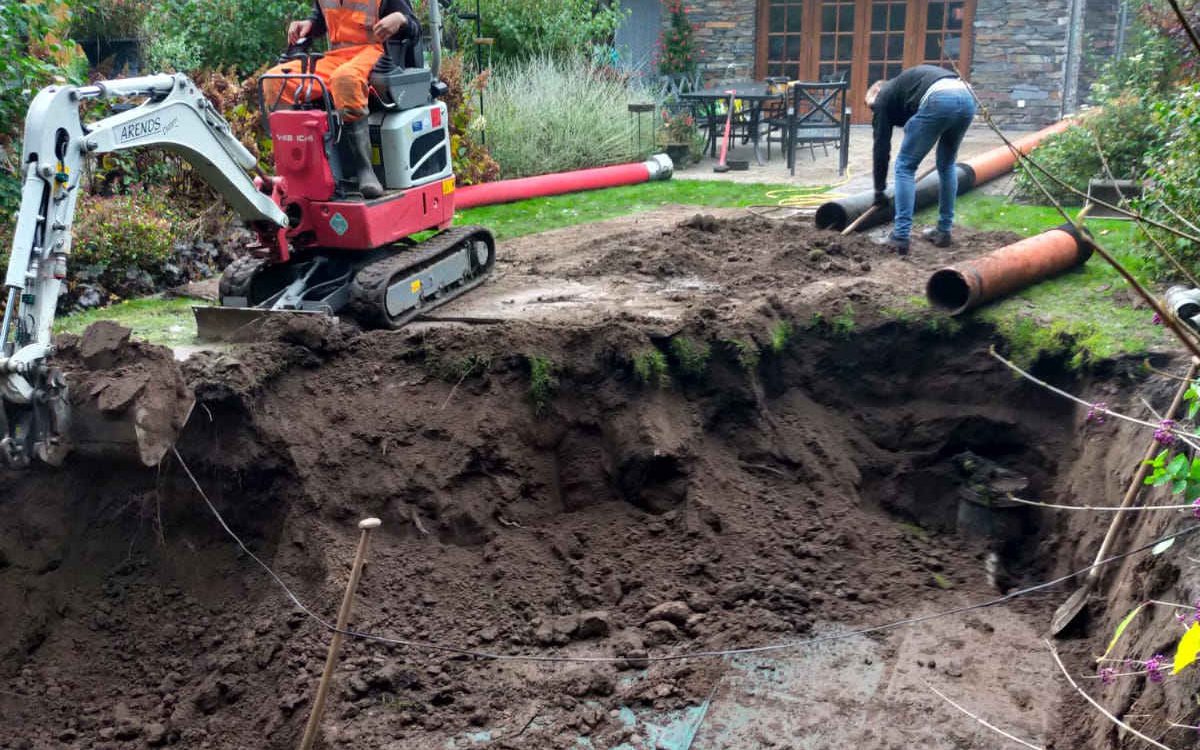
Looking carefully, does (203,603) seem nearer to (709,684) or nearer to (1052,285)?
(709,684)

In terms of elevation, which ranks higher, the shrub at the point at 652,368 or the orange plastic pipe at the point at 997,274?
the orange plastic pipe at the point at 997,274

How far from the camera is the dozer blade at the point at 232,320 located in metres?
6.75

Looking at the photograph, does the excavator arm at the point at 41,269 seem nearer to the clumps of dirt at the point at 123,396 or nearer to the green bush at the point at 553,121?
the clumps of dirt at the point at 123,396

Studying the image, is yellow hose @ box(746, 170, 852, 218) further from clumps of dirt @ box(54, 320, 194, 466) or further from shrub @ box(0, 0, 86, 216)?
clumps of dirt @ box(54, 320, 194, 466)

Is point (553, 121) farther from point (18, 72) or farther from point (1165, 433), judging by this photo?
point (1165, 433)

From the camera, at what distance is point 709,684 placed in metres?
5.25

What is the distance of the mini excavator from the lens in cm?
517

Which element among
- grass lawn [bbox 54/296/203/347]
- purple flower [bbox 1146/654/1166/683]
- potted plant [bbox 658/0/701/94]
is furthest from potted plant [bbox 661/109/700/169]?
purple flower [bbox 1146/654/1166/683]

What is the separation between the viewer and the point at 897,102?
943 cm

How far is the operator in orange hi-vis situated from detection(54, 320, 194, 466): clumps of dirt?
2.40m

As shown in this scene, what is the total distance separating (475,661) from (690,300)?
10.8ft

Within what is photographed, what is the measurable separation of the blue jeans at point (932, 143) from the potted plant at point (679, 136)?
6.64 m

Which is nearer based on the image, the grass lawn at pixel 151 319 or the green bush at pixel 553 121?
the grass lawn at pixel 151 319

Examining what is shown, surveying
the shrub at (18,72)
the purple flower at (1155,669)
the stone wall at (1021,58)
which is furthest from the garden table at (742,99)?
the purple flower at (1155,669)
